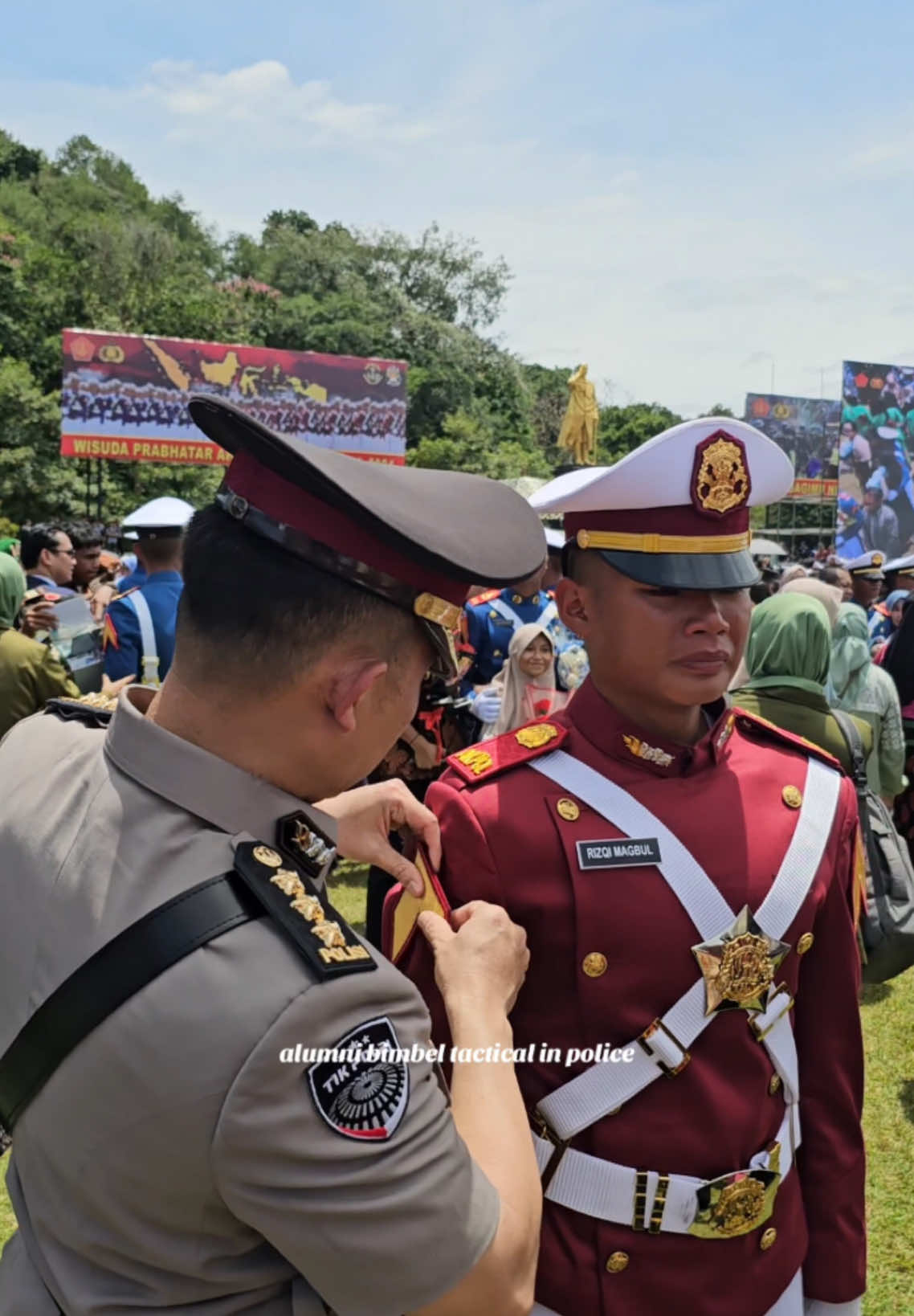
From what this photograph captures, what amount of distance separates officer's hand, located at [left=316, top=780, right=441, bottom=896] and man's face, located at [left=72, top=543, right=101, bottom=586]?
771cm

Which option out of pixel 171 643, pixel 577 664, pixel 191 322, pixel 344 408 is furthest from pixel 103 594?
pixel 191 322

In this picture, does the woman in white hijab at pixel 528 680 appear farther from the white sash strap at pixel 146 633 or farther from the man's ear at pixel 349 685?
the man's ear at pixel 349 685

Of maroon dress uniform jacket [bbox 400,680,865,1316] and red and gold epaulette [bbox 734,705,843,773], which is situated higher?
red and gold epaulette [bbox 734,705,843,773]

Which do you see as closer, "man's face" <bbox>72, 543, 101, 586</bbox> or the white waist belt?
the white waist belt

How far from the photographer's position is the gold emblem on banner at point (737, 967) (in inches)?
65.2

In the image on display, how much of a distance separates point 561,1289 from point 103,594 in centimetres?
809

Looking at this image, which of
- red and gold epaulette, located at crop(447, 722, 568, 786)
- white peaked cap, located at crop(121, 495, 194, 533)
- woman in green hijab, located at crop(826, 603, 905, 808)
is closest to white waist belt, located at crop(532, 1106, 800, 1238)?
red and gold epaulette, located at crop(447, 722, 568, 786)

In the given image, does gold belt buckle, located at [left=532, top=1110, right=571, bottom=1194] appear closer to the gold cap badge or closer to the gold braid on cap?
the gold braid on cap

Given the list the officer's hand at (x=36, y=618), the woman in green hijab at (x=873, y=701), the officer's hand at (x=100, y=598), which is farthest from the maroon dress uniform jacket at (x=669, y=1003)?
the officer's hand at (x=100, y=598)

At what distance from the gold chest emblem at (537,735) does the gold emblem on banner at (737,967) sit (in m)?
0.46

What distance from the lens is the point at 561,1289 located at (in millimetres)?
1624

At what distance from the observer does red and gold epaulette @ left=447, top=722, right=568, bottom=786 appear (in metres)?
1.81

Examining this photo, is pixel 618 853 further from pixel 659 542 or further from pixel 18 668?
pixel 18 668

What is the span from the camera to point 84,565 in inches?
352
